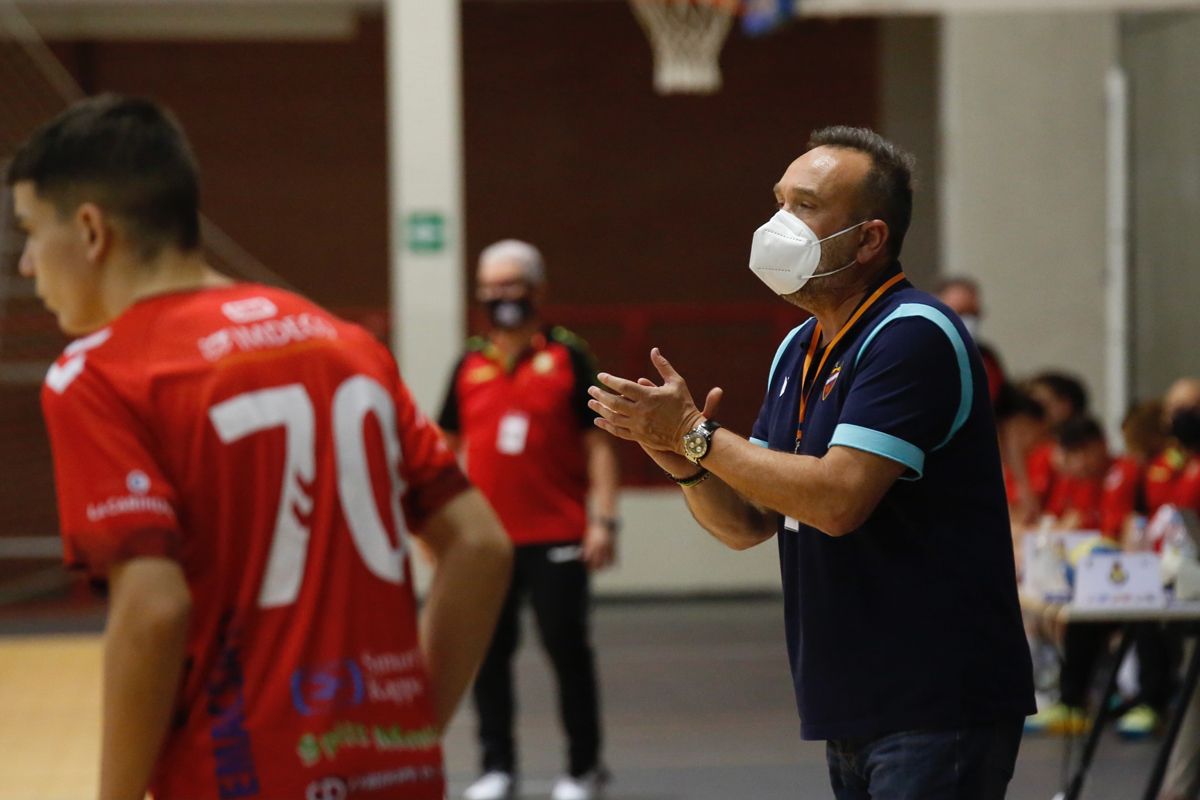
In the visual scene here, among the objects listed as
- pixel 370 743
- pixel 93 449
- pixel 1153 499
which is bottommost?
pixel 1153 499

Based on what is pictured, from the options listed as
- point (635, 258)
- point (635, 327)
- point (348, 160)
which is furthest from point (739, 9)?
point (348, 160)

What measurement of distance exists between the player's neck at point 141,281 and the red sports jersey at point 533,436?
4.04 m

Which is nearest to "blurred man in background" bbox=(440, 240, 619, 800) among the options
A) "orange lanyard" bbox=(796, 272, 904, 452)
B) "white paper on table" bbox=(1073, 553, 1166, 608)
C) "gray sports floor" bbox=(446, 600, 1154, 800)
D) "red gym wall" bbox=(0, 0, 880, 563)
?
"gray sports floor" bbox=(446, 600, 1154, 800)

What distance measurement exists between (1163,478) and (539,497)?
9.03 feet

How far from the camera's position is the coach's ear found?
1925mm

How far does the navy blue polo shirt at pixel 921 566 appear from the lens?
262cm

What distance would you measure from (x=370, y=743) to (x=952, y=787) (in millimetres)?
1185

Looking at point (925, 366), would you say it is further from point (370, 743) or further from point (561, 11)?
point (561, 11)

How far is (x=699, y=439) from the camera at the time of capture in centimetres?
264

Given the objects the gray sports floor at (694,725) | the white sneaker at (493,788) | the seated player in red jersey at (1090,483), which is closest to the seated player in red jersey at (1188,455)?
the seated player in red jersey at (1090,483)

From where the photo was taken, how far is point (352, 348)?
1.98 meters

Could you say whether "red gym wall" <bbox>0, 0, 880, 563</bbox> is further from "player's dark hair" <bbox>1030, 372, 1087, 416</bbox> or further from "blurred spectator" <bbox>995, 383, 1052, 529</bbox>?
"blurred spectator" <bbox>995, 383, 1052, 529</bbox>

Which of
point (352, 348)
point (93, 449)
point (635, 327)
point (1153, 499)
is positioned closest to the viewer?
point (93, 449)

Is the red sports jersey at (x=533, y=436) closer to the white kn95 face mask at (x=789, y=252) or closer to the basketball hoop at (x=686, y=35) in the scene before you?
the white kn95 face mask at (x=789, y=252)
